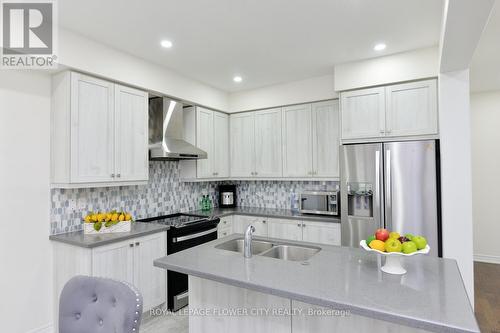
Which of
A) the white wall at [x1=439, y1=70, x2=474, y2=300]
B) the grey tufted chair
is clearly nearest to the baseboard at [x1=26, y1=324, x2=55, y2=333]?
the grey tufted chair

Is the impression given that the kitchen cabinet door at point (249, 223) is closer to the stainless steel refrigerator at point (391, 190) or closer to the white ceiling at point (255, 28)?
the stainless steel refrigerator at point (391, 190)

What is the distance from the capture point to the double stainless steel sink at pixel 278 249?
217 cm

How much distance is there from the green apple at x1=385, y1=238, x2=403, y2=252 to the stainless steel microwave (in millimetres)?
2100

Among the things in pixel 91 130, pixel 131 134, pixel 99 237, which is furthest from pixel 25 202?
pixel 131 134

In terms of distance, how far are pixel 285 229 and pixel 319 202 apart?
557mm

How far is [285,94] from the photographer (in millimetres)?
4070

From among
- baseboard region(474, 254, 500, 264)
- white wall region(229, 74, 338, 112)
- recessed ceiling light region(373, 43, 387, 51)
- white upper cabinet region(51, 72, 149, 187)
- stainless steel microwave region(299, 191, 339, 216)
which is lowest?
baseboard region(474, 254, 500, 264)

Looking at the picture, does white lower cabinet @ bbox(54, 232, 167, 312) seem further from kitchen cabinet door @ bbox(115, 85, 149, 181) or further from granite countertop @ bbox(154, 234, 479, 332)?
granite countertop @ bbox(154, 234, 479, 332)

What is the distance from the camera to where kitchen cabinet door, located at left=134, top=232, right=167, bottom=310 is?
2.85 meters

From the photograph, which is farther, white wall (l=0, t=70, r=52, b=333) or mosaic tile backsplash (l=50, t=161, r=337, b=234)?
mosaic tile backsplash (l=50, t=161, r=337, b=234)

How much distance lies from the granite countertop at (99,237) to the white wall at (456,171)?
2769 mm

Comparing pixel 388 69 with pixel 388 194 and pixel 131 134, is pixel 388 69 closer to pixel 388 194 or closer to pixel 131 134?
pixel 388 194

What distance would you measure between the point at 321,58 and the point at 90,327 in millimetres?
3051

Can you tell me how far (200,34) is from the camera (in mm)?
2645
